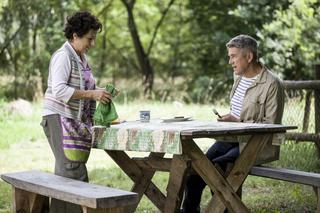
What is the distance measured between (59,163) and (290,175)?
177 centimetres

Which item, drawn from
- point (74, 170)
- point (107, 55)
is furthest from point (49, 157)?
point (107, 55)

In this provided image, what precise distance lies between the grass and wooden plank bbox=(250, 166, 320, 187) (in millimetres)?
873

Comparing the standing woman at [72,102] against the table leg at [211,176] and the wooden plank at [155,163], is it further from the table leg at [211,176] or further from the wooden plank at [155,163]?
the table leg at [211,176]

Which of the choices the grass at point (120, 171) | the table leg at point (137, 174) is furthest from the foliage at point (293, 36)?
the table leg at point (137, 174)

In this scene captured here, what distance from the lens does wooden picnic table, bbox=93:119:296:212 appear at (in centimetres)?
404

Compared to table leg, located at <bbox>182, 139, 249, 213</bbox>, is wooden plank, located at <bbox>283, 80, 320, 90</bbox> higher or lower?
higher

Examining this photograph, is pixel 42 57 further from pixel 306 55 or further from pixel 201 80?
pixel 306 55

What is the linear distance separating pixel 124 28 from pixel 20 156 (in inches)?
575

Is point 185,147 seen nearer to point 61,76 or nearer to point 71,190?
point 71,190

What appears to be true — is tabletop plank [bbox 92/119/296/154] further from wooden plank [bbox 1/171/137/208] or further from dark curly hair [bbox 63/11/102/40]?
dark curly hair [bbox 63/11/102/40]

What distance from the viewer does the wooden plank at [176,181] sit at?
13.6 ft

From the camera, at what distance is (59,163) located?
15.0 feet

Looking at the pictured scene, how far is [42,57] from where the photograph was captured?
50.1 ft

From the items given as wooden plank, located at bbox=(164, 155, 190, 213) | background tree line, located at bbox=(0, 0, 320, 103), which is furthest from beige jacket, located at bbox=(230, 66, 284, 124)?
background tree line, located at bbox=(0, 0, 320, 103)
